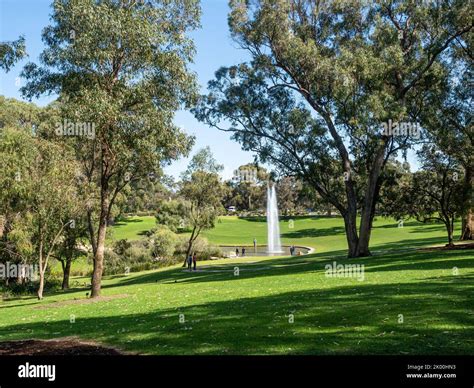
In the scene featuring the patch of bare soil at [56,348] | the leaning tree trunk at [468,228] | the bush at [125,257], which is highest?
the leaning tree trunk at [468,228]

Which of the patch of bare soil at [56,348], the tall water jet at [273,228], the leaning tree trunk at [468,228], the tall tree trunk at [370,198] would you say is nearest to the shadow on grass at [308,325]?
the patch of bare soil at [56,348]

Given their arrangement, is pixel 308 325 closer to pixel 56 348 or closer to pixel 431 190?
pixel 56 348

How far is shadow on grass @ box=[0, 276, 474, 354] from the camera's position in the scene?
834cm

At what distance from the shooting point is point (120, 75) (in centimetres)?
2272

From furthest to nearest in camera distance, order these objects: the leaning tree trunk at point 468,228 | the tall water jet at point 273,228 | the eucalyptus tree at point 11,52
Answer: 1. the tall water jet at point 273,228
2. the leaning tree trunk at point 468,228
3. the eucalyptus tree at point 11,52

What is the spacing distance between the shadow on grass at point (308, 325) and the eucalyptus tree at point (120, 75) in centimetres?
902

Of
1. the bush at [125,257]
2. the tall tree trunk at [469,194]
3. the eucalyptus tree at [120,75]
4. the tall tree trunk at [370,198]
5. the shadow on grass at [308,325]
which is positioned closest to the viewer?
the shadow on grass at [308,325]

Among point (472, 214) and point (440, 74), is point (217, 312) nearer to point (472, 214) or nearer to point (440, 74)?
point (440, 74)

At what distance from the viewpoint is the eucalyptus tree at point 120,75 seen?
68.2 ft

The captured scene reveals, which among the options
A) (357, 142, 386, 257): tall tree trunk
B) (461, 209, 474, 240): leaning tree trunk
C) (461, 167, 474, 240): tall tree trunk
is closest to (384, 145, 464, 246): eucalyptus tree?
(461, 167, 474, 240): tall tree trunk

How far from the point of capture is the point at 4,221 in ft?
99.1

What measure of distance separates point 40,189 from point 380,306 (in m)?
19.6

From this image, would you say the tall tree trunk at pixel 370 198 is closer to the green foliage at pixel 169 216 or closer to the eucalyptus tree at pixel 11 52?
the eucalyptus tree at pixel 11 52

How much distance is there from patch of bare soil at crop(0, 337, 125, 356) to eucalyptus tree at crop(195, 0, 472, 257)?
22.8 meters
